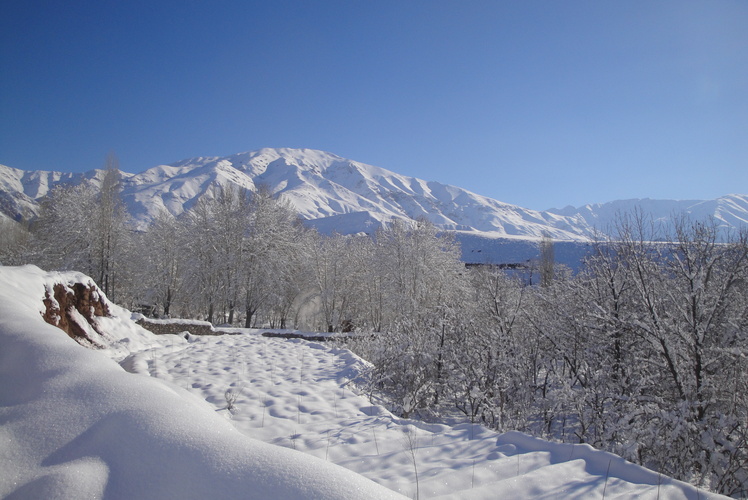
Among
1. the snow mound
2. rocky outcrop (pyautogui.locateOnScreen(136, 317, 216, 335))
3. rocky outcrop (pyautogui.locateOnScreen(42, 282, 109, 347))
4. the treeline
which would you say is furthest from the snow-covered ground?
rocky outcrop (pyautogui.locateOnScreen(136, 317, 216, 335))

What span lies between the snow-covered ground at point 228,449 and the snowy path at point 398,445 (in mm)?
17

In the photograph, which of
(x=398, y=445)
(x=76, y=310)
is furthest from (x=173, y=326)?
(x=398, y=445)

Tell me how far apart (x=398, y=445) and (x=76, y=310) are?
9.47m

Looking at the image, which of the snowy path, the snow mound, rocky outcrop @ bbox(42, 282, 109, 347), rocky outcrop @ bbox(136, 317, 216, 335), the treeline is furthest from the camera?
rocky outcrop @ bbox(136, 317, 216, 335)

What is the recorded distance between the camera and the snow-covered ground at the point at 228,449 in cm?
196

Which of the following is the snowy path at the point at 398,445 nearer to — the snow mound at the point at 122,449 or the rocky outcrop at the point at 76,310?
the snow mound at the point at 122,449

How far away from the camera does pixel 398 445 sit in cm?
416

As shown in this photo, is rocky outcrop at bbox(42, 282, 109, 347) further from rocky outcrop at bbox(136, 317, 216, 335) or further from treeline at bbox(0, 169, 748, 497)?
treeline at bbox(0, 169, 748, 497)

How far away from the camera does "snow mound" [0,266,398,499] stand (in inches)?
75.1

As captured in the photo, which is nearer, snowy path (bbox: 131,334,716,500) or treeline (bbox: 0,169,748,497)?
snowy path (bbox: 131,334,716,500)

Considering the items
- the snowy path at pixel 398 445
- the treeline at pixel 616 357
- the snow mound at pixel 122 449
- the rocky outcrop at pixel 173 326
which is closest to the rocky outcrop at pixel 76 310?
the snowy path at pixel 398 445

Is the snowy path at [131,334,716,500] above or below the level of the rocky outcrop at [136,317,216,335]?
above

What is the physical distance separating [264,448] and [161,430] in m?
0.72

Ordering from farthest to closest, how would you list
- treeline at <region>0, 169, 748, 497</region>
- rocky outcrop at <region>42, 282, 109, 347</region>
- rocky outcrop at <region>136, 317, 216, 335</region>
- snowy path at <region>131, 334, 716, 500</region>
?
rocky outcrop at <region>136, 317, 216, 335</region>
rocky outcrop at <region>42, 282, 109, 347</region>
treeline at <region>0, 169, 748, 497</region>
snowy path at <region>131, 334, 716, 500</region>
